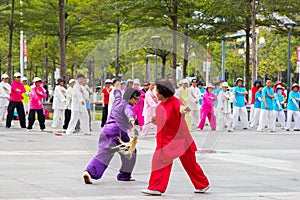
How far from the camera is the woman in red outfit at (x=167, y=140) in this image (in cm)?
942

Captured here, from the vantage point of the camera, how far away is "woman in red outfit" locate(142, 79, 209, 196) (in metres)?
9.42

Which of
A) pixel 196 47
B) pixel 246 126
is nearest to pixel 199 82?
pixel 246 126

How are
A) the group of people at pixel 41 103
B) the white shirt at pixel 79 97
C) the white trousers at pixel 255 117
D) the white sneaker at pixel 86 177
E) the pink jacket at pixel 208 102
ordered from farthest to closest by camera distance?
the white trousers at pixel 255 117
the pink jacket at pixel 208 102
the group of people at pixel 41 103
the white shirt at pixel 79 97
the white sneaker at pixel 86 177

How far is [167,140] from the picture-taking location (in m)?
9.51

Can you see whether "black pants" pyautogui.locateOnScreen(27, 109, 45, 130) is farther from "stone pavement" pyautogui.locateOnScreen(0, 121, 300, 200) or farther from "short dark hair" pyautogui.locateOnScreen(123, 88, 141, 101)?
"short dark hair" pyautogui.locateOnScreen(123, 88, 141, 101)

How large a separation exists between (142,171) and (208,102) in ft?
38.0

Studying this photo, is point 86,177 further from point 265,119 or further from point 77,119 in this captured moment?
point 265,119

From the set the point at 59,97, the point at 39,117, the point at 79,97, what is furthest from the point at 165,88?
the point at 59,97

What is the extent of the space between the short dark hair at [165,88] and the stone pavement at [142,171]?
4.43ft

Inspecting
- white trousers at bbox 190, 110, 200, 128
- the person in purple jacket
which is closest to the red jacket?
the person in purple jacket

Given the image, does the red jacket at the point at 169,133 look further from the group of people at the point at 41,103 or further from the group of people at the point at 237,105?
the group of people at the point at 237,105

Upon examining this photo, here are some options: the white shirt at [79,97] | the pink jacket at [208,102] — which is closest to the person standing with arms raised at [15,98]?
the white shirt at [79,97]

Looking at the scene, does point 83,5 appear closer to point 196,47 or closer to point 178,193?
point 196,47

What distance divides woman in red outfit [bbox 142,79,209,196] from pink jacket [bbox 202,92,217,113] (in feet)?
45.1
